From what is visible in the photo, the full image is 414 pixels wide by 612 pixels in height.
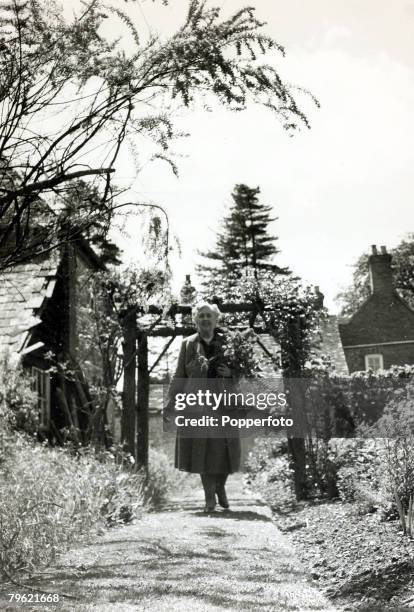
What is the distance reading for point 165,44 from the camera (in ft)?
14.2

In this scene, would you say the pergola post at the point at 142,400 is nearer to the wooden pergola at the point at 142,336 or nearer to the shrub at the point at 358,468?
the wooden pergola at the point at 142,336

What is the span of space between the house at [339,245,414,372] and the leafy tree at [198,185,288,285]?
12.6m

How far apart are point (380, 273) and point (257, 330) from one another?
21.2 meters

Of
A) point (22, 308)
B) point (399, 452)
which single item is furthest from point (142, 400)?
point (399, 452)

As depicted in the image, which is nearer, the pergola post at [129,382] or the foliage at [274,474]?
A: the foliage at [274,474]

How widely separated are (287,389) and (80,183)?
5.55 metres

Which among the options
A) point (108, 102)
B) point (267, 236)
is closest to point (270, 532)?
point (108, 102)

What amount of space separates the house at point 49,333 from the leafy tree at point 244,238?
2886 centimetres

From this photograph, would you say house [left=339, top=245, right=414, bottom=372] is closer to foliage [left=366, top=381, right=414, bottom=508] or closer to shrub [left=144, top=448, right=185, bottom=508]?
shrub [left=144, top=448, right=185, bottom=508]

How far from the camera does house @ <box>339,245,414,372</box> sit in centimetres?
3062

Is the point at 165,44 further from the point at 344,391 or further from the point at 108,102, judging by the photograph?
the point at 344,391

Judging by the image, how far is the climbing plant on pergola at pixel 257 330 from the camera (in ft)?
31.1

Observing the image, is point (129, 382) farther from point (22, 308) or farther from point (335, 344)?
point (335, 344)

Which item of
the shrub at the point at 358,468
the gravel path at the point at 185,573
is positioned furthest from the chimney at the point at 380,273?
the gravel path at the point at 185,573
